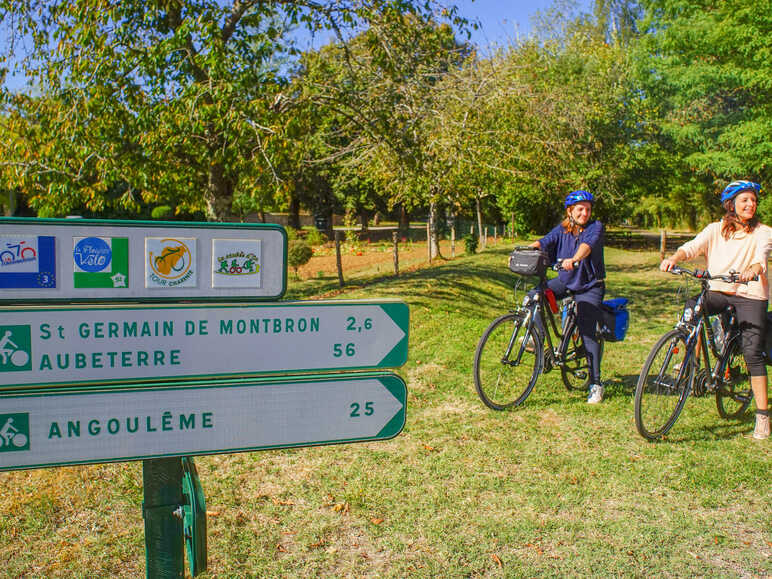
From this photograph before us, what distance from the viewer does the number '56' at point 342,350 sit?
2.31 m

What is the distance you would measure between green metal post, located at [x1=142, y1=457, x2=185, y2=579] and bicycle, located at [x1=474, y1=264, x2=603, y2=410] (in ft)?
12.2

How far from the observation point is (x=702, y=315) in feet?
17.2

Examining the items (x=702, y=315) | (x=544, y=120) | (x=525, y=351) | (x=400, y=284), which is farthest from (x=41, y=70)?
(x=544, y=120)

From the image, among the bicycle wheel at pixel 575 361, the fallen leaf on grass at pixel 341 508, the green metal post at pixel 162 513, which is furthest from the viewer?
the bicycle wheel at pixel 575 361

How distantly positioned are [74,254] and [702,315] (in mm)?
4567

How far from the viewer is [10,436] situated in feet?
6.53

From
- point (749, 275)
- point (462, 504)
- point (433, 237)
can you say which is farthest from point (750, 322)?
point (433, 237)

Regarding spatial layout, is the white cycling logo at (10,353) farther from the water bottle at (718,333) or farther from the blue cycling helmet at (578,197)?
the water bottle at (718,333)

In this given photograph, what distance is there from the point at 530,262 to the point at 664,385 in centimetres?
144

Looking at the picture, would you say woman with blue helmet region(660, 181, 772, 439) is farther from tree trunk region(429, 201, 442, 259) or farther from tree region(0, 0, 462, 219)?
tree trunk region(429, 201, 442, 259)

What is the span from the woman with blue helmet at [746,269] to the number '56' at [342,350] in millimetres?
3494

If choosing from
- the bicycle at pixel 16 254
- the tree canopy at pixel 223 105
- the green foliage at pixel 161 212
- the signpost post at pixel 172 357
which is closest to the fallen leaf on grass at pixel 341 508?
the signpost post at pixel 172 357

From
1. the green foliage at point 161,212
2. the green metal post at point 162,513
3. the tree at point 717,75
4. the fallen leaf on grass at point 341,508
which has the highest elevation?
the tree at point 717,75

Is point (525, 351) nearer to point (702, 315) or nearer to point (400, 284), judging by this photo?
point (702, 315)
